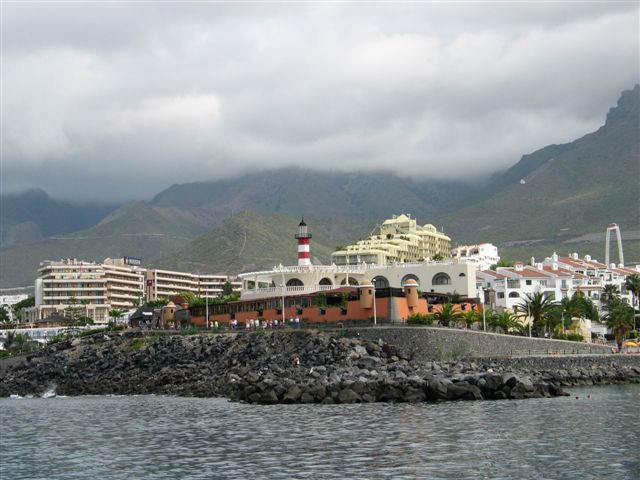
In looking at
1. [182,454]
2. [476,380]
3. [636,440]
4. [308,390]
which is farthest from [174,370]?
[636,440]

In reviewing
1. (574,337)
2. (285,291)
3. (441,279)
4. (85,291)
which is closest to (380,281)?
(441,279)

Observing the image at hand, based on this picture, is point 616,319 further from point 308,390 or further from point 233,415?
point 233,415

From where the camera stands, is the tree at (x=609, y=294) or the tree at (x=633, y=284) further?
the tree at (x=633, y=284)

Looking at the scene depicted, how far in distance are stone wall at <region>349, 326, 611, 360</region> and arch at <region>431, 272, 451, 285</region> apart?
1940 centimetres

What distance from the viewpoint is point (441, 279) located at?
100m

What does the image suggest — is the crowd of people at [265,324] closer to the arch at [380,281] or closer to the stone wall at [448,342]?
the stone wall at [448,342]

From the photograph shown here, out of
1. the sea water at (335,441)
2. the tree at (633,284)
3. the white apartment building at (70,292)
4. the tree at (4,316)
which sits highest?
the white apartment building at (70,292)

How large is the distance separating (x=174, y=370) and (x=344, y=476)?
4694cm

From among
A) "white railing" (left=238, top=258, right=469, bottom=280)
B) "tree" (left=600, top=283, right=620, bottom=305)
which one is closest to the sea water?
"white railing" (left=238, top=258, right=469, bottom=280)

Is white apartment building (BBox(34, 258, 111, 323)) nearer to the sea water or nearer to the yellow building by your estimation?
the yellow building

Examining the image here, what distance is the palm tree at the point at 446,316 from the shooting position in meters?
81.1

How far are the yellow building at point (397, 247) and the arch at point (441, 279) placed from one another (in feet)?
64.4

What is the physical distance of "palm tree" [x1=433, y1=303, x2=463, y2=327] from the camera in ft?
266

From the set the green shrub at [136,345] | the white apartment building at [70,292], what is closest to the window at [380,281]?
the green shrub at [136,345]
